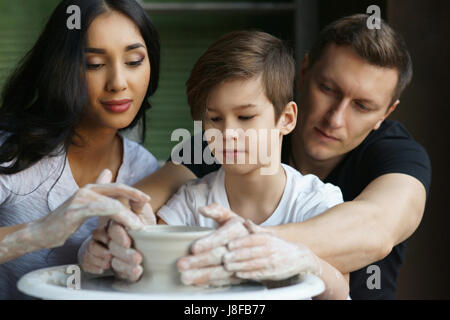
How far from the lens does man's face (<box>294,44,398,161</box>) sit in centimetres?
211

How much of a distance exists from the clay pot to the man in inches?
20.7

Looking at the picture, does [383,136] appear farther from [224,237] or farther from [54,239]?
[54,239]

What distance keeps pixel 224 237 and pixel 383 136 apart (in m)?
1.20

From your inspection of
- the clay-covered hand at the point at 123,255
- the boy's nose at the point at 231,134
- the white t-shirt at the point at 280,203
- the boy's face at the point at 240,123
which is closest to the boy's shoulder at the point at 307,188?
the white t-shirt at the point at 280,203

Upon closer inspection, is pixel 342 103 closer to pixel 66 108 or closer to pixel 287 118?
pixel 287 118

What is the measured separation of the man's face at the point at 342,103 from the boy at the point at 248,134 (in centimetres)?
37

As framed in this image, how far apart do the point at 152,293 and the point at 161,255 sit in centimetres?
9

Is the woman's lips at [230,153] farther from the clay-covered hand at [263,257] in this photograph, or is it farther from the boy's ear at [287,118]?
the clay-covered hand at [263,257]

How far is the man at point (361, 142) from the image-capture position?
186cm

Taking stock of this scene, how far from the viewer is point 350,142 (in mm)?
2166

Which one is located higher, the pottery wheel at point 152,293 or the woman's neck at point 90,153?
the woman's neck at point 90,153

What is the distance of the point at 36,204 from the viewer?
6.30 feet

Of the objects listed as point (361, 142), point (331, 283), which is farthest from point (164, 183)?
point (361, 142)
